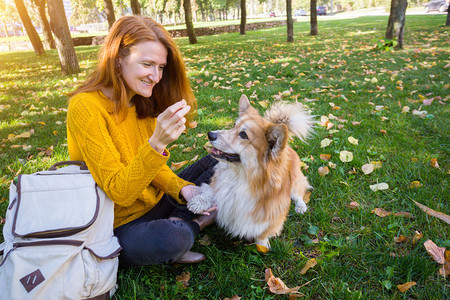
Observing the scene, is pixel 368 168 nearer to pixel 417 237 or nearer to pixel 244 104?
pixel 417 237

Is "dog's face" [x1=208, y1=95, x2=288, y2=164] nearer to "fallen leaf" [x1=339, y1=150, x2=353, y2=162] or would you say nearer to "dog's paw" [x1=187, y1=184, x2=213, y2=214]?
"dog's paw" [x1=187, y1=184, x2=213, y2=214]

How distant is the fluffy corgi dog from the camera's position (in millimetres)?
2010

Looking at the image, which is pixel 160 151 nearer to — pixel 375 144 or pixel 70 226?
pixel 70 226

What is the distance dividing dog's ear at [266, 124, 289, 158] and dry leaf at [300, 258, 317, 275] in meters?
0.83

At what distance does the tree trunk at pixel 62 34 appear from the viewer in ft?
23.1

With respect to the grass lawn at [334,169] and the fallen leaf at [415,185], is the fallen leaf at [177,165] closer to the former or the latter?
the grass lawn at [334,169]

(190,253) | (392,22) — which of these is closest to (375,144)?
(190,253)

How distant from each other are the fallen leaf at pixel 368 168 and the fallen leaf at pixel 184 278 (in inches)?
85.7

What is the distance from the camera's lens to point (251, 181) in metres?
2.06

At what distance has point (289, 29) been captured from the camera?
12055 mm

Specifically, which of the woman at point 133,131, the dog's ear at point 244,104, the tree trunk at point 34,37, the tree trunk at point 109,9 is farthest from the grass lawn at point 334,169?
the tree trunk at point 109,9

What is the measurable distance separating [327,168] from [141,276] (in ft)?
7.17

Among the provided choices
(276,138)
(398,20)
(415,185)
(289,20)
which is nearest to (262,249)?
(276,138)

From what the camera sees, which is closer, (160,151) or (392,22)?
(160,151)
